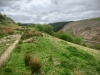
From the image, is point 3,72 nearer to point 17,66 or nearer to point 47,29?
point 17,66

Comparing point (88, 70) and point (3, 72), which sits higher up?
point (3, 72)

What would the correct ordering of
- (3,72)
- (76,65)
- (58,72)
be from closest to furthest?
(3,72) → (58,72) → (76,65)

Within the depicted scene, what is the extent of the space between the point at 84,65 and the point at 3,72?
739 centimetres

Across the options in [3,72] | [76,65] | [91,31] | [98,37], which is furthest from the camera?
[91,31]

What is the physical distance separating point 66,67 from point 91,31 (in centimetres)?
14136

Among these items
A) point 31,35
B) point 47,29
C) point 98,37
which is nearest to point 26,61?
point 31,35

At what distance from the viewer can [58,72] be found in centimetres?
984

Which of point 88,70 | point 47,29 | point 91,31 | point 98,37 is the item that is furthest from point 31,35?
point 91,31

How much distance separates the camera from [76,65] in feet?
39.0

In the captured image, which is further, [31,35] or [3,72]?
[31,35]

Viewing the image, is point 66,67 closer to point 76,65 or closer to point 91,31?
point 76,65

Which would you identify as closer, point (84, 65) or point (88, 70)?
point (88, 70)

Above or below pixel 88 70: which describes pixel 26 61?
above

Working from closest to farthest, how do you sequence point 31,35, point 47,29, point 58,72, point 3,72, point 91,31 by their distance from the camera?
point 3,72 → point 58,72 → point 31,35 → point 47,29 → point 91,31
